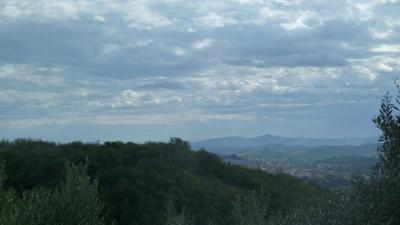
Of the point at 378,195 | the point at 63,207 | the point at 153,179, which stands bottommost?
the point at 153,179

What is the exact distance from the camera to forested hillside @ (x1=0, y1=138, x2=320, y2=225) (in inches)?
1710

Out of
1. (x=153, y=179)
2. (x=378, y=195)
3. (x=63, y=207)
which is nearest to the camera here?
(x=378, y=195)

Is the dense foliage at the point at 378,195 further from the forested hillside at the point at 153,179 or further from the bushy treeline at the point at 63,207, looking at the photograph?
the forested hillside at the point at 153,179

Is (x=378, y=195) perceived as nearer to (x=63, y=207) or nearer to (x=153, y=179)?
(x=63, y=207)

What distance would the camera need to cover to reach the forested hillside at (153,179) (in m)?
43.4

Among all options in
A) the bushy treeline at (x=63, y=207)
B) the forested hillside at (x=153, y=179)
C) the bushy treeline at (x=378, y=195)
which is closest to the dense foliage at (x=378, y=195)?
the bushy treeline at (x=378, y=195)

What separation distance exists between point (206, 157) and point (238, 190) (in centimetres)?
1419

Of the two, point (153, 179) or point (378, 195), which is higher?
point (378, 195)

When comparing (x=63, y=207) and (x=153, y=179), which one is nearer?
(x=63, y=207)

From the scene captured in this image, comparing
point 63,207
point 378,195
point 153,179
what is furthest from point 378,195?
point 153,179

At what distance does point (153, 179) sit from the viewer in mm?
50188

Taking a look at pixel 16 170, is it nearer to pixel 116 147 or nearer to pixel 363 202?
pixel 116 147

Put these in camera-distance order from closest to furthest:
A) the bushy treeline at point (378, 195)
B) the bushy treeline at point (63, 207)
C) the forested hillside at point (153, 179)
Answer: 1. the bushy treeline at point (378, 195)
2. the bushy treeline at point (63, 207)
3. the forested hillside at point (153, 179)

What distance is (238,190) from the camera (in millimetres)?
57344
